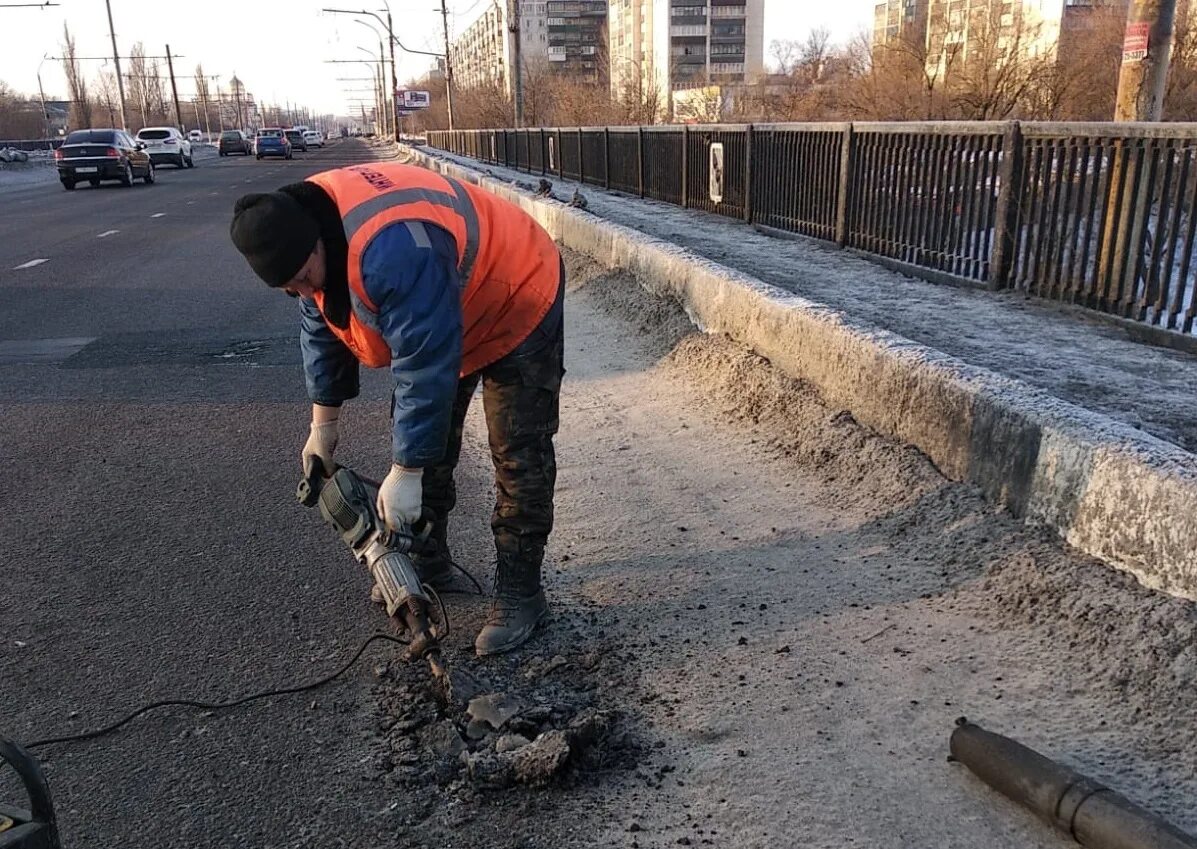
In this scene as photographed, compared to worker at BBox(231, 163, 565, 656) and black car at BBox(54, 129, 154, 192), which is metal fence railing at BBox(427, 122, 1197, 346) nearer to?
worker at BBox(231, 163, 565, 656)

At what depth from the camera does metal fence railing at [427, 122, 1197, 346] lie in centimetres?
514

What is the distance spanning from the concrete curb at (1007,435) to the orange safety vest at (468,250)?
5.35 ft

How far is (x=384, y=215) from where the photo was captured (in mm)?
2482

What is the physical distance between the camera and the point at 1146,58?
673 centimetres

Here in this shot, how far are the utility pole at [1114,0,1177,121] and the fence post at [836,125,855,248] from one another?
7.06ft

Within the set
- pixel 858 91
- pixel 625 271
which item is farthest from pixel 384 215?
pixel 858 91

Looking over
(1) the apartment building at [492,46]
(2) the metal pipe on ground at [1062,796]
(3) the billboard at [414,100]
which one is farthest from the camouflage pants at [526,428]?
(3) the billboard at [414,100]

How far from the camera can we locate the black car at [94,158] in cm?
2905

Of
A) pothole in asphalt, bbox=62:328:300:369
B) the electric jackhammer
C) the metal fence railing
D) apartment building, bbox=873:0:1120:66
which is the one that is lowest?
pothole in asphalt, bbox=62:328:300:369

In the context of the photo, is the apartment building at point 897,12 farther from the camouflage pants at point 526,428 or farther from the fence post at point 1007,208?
the camouflage pants at point 526,428

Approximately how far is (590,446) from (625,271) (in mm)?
3904

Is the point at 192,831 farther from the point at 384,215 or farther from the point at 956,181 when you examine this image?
the point at 956,181

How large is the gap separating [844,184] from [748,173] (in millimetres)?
2435

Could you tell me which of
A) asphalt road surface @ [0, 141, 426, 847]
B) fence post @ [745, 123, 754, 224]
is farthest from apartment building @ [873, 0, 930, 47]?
asphalt road surface @ [0, 141, 426, 847]
